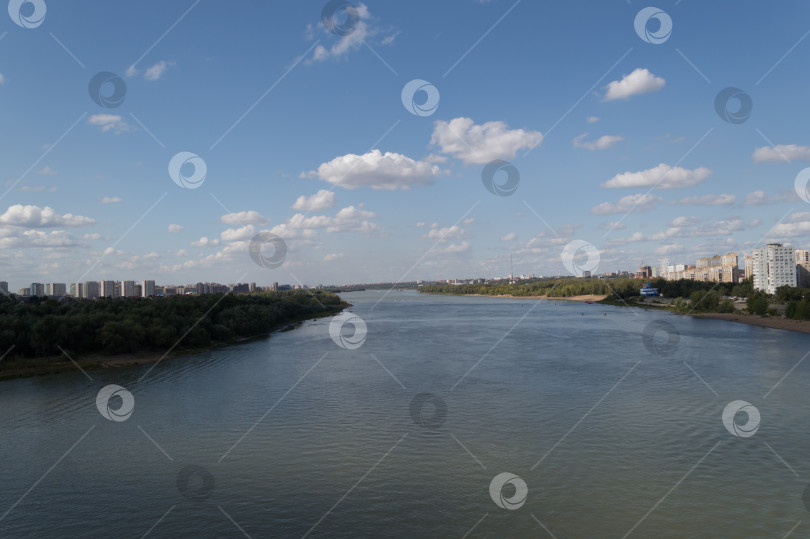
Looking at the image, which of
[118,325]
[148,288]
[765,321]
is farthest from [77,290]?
[765,321]

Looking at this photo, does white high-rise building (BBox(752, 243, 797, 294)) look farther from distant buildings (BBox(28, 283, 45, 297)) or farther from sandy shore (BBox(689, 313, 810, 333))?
distant buildings (BBox(28, 283, 45, 297))

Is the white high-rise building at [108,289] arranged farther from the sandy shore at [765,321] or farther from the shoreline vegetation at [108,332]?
the sandy shore at [765,321]

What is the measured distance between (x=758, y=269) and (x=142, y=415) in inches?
2342

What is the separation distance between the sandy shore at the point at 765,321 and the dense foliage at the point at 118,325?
27.5 metres

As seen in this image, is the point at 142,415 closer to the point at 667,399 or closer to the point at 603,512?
the point at 603,512

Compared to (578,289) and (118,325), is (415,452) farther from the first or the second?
(578,289)

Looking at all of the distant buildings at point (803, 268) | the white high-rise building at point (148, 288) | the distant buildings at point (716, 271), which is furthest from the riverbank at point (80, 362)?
the distant buildings at point (716, 271)

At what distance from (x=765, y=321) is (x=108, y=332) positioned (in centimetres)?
3274

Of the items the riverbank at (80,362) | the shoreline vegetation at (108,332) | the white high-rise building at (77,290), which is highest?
the white high-rise building at (77,290)

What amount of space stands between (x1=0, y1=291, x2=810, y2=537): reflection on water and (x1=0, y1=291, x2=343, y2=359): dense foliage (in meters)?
2.42

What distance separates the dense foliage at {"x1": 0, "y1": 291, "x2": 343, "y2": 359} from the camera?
16531 millimetres

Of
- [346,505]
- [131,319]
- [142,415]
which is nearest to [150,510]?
[346,505]

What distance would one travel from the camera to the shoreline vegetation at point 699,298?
29234 millimetres

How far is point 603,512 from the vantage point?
5.83 meters
